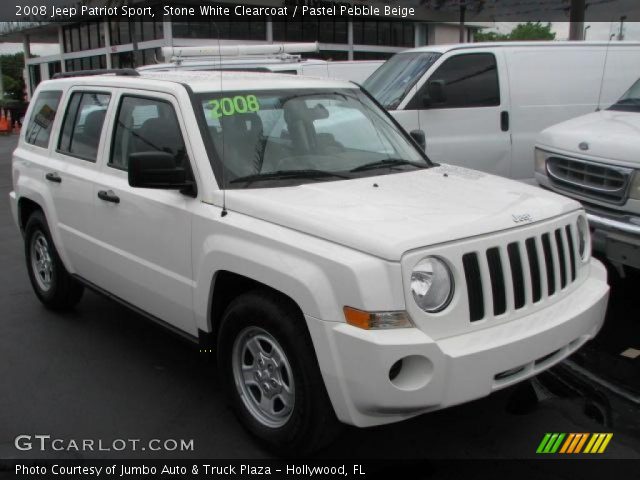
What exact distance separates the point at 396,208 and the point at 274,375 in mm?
1040

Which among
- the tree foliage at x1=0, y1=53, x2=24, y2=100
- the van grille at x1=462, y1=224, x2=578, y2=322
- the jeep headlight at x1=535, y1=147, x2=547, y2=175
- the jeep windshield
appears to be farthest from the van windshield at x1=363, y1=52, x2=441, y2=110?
the tree foliage at x1=0, y1=53, x2=24, y2=100

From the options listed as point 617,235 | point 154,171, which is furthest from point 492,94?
point 154,171

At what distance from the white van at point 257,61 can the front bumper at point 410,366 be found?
252 inches

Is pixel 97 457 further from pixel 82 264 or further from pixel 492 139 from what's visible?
pixel 492 139

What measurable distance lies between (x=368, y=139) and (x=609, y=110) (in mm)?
3090

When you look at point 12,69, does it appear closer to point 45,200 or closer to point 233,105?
point 45,200

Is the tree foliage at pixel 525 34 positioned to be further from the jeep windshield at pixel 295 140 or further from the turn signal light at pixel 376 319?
the turn signal light at pixel 376 319

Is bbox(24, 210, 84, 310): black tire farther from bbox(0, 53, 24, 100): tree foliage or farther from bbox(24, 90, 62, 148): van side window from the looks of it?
bbox(0, 53, 24, 100): tree foliage

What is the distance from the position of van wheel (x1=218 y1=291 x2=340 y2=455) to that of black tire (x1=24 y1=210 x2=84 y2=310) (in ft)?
7.21

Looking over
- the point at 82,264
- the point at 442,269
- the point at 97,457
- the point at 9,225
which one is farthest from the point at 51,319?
the point at 9,225

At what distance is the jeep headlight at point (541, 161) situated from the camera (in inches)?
239

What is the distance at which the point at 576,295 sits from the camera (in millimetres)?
3584

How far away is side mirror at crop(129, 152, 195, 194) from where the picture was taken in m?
3.58

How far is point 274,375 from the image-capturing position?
3.40m
